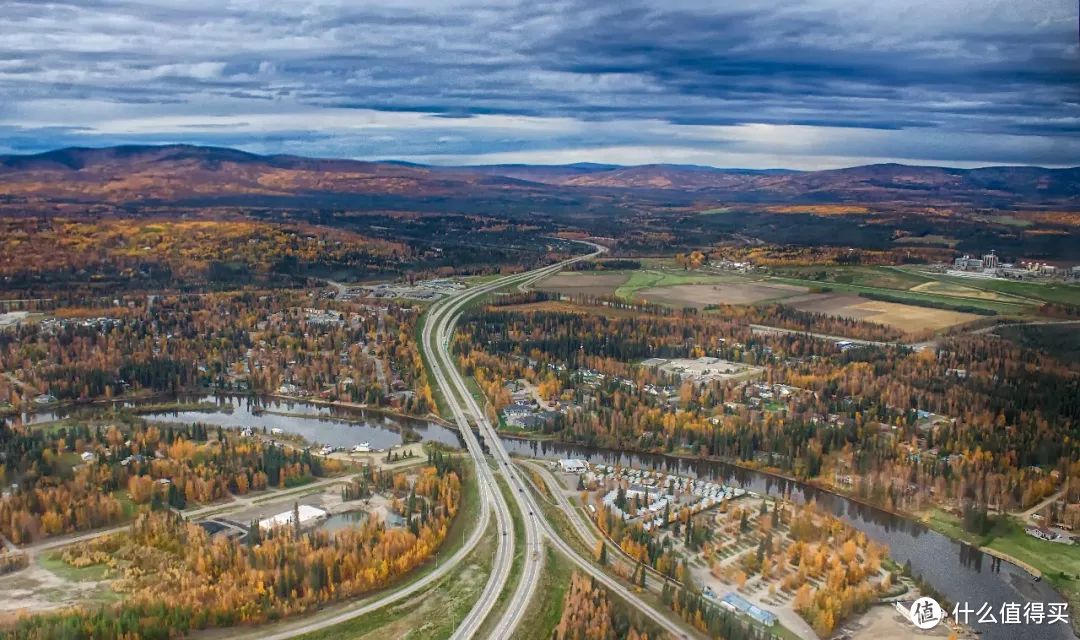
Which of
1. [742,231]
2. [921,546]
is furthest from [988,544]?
[742,231]

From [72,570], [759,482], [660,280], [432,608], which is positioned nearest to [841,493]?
[759,482]

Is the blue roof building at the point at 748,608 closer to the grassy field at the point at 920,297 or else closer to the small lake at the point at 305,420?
the small lake at the point at 305,420

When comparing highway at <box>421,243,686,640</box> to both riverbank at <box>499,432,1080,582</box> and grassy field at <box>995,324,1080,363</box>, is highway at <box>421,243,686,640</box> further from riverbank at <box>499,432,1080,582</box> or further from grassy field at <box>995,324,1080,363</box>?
grassy field at <box>995,324,1080,363</box>

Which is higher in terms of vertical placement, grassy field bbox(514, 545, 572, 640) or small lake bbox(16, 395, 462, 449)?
grassy field bbox(514, 545, 572, 640)

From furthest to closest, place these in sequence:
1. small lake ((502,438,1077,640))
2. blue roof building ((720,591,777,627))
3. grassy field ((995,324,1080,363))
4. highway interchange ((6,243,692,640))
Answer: grassy field ((995,324,1080,363)) < small lake ((502,438,1077,640)) < blue roof building ((720,591,777,627)) < highway interchange ((6,243,692,640))

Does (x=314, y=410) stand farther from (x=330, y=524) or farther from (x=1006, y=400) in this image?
(x=1006, y=400)

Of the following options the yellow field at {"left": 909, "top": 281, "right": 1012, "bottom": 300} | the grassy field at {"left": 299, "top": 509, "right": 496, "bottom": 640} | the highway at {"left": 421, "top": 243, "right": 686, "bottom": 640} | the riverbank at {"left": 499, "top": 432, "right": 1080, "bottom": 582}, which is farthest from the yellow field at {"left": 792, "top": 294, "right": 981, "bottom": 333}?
the grassy field at {"left": 299, "top": 509, "right": 496, "bottom": 640}
